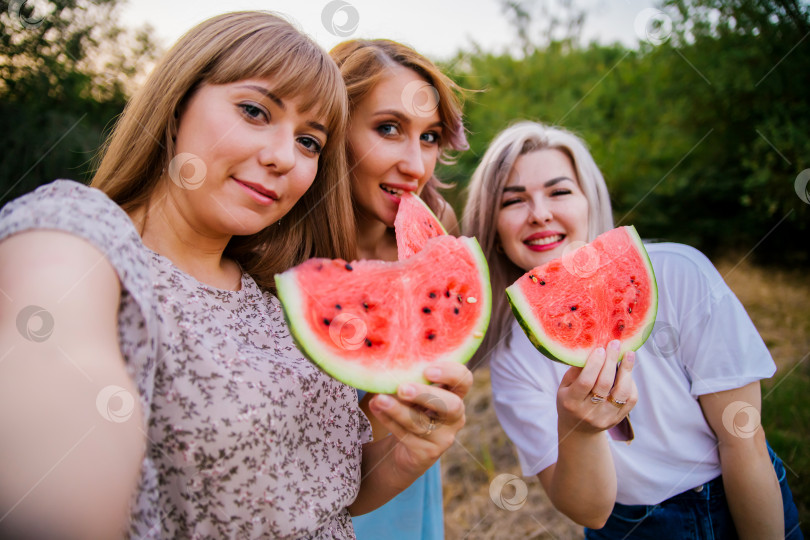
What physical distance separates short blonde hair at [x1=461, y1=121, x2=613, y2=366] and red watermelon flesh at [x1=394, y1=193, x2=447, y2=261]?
0.43 metres

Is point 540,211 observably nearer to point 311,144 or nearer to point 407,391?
point 311,144

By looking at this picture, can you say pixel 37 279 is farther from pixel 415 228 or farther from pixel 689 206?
pixel 689 206

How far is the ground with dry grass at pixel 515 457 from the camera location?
13.3 ft

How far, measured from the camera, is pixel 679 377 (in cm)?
224

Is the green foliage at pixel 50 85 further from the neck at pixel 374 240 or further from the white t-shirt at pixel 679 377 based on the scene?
the white t-shirt at pixel 679 377

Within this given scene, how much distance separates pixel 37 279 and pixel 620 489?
2.27m

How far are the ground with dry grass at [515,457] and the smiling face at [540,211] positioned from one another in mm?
2522

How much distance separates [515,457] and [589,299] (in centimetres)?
354

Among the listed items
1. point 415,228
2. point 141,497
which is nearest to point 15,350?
point 141,497

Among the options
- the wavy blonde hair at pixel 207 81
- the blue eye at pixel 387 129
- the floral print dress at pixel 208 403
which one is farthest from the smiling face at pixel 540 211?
the floral print dress at pixel 208 403

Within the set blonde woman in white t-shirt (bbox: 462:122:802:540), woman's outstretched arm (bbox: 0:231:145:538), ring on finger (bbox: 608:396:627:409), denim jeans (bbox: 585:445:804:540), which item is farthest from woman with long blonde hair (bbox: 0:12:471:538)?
denim jeans (bbox: 585:445:804:540)

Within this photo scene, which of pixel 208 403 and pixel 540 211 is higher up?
pixel 540 211

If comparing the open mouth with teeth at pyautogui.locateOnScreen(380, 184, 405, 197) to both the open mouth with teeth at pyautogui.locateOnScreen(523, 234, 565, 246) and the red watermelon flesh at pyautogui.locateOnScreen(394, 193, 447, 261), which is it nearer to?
the red watermelon flesh at pyautogui.locateOnScreen(394, 193, 447, 261)

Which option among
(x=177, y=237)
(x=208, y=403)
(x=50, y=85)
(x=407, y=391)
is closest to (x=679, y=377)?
(x=407, y=391)
